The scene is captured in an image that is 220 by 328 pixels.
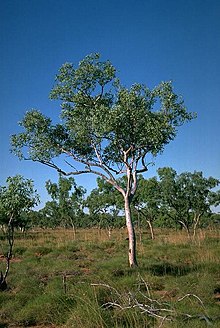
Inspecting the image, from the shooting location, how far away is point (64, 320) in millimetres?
7930

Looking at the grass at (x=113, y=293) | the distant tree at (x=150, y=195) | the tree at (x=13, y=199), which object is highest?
the distant tree at (x=150, y=195)

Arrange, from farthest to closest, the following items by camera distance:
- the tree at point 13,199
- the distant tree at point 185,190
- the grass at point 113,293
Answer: the distant tree at point 185,190 < the tree at point 13,199 < the grass at point 113,293

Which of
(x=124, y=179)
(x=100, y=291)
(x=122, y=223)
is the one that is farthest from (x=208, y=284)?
(x=122, y=223)

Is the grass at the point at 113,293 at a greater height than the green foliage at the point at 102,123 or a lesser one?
lesser

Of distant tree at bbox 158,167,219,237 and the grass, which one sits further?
distant tree at bbox 158,167,219,237

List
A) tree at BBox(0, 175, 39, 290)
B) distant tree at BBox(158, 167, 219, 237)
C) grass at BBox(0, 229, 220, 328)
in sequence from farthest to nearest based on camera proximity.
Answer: distant tree at BBox(158, 167, 219, 237), tree at BBox(0, 175, 39, 290), grass at BBox(0, 229, 220, 328)

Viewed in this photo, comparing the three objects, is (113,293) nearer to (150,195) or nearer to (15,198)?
(15,198)

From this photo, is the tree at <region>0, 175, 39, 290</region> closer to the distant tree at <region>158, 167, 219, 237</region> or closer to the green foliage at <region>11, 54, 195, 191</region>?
the green foliage at <region>11, 54, 195, 191</region>

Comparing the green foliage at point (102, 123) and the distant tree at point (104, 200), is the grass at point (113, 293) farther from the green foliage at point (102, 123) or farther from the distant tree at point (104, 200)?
the distant tree at point (104, 200)

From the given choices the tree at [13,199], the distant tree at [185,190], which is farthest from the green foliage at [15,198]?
the distant tree at [185,190]

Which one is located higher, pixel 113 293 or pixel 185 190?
pixel 185 190

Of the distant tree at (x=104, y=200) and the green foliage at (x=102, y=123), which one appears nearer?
the green foliage at (x=102, y=123)

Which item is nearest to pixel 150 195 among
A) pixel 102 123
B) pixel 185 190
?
pixel 185 190

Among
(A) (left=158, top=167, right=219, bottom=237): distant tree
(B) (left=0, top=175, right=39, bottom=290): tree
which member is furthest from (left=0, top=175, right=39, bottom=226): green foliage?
(A) (left=158, top=167, right=219, bottom=237): distant tree
